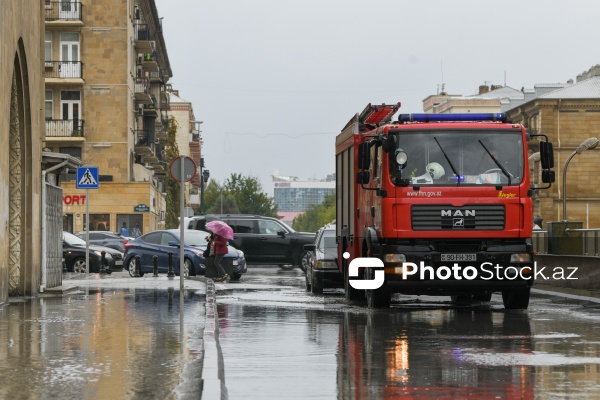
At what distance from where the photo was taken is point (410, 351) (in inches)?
527

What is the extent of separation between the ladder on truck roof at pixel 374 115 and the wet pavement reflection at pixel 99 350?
13.7 feet

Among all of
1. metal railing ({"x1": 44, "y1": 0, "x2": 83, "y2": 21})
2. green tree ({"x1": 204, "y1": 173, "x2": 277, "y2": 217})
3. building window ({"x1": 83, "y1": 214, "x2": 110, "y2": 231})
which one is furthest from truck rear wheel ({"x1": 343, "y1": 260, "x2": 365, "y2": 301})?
green tree ({"x1": 204, "y1": 173, "x2": 277, "y2": 217})

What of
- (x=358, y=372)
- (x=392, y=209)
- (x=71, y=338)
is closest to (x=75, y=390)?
(x=358, y=372)

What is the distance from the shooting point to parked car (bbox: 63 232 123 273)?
39812mm

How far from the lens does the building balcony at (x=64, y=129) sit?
6641 cm

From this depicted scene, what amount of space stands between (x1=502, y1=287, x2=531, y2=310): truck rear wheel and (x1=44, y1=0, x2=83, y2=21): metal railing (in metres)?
48.9

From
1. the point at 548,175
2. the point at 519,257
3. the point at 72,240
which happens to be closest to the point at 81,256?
the point at 72,240

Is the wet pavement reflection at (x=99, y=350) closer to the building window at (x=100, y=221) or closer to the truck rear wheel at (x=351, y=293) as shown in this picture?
the truck rear wheel at (x=351, y=293)

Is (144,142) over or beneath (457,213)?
over

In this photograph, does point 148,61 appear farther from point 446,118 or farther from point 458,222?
point 458,222

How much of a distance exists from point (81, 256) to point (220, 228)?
8.93 meters

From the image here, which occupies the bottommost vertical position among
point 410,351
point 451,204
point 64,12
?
point 410,351

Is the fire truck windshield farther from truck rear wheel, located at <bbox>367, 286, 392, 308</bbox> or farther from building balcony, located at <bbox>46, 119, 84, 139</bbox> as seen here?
building balcony, located at <bbox>46, 119, 84, 139</bbox>

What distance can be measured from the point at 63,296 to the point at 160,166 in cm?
6770
